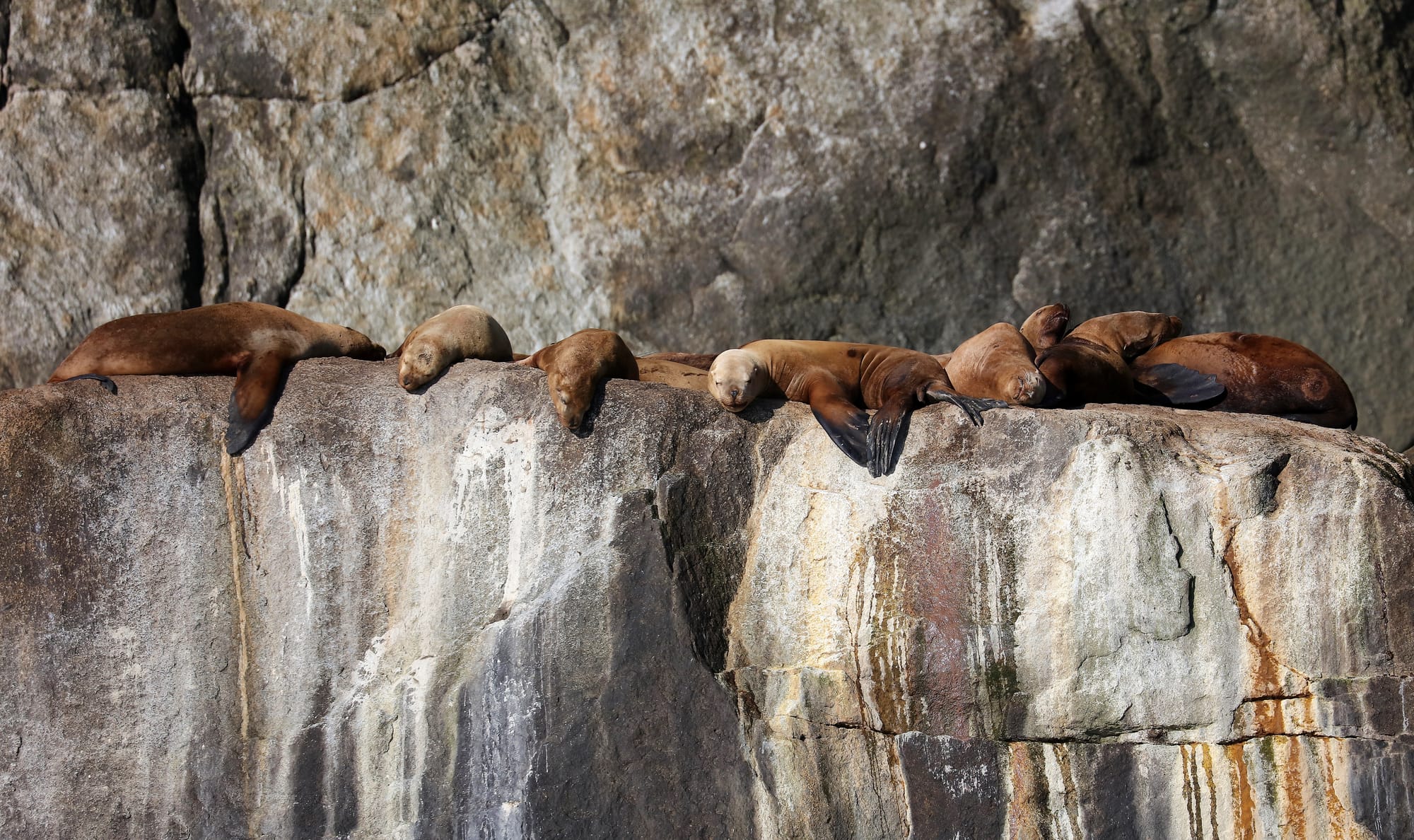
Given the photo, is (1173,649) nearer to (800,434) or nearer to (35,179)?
(800,434)

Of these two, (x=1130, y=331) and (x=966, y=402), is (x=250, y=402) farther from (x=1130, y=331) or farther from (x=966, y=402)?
(x=1130, y=331)

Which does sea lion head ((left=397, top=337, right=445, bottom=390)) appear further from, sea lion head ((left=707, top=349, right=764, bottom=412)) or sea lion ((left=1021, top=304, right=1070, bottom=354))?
sea lion ((left=1021, top=304, right=1070, bottom=354))

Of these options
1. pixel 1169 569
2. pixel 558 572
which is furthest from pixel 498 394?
pixel 1169 569

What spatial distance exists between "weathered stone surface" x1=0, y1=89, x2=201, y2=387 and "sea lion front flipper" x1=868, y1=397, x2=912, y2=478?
4.13m

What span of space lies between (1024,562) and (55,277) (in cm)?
524

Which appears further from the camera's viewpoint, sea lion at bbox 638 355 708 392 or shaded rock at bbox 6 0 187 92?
shaded rock at bbox 6 0 187 92

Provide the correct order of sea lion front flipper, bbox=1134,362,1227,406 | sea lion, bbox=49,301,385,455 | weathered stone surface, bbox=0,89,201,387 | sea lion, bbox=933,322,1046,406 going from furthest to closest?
weathered stone surface, bbox=0,89,201,387, sea lion front flipper, bbox=1134,362,1227,406, sea lion, bbox=49,301,385,455, sea lion, bbox=933,322,1046,406

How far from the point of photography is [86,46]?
6.88m

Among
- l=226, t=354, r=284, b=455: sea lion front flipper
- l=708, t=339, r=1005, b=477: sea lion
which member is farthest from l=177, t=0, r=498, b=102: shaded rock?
l=708, t=339, r=1005, b=477: sea lion

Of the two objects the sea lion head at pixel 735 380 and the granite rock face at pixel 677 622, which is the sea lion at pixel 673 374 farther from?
the granite rock face at pixel 677 622

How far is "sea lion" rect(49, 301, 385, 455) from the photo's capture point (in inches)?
195

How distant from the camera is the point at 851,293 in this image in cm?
688

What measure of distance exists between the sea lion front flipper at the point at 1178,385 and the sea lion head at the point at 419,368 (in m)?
3.00

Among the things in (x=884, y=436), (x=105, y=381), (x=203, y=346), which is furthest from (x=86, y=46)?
(x=884, y=436)
